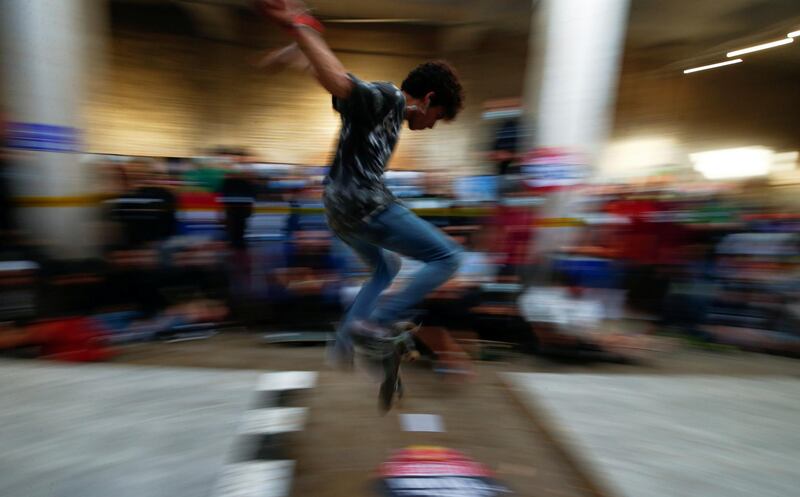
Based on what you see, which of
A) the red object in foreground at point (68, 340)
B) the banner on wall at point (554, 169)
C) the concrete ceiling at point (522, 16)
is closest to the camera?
the red object in foreground at point (68, 340)

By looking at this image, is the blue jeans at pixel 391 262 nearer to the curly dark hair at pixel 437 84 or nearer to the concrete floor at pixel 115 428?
the curly dark hair at pixel 437 84

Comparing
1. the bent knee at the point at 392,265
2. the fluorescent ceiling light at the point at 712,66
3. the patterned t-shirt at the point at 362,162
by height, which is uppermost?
the fluorescent ceiling light at the point at 712,66

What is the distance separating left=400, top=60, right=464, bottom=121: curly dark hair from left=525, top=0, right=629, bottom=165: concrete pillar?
2.97 m

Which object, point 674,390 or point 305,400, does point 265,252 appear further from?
point 674,390

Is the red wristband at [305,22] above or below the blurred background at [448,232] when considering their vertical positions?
above

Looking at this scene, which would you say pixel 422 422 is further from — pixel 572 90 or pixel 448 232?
pixel 572 90

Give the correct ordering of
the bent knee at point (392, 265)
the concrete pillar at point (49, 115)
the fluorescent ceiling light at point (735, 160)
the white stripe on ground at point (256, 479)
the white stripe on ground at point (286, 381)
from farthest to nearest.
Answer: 1. the fluorescent ceiling light at point (735, 160)
2. the concrete pillar at point (49, 115)
3. the white stripe on ground at point (286, 381)
4. the bent knee at point (392, 265)
5. the white stripe on ground at point (256, 479)

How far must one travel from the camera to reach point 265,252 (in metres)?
4.73

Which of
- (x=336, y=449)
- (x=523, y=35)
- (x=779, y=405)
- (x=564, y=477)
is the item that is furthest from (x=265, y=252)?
(x=523, y=35)

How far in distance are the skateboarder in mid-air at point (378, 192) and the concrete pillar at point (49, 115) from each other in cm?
360

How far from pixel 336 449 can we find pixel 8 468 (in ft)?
4.64

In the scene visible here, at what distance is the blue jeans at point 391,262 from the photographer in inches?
82.7

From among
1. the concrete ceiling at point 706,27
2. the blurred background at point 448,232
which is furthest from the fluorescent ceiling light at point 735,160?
the blurred background at point 448,232

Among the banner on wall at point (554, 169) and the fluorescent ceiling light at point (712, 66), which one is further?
the fluorescent ceiling light at point (712, 66)
